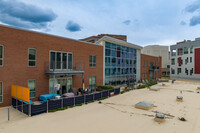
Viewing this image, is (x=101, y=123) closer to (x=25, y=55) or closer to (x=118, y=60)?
(x=25, y=55)

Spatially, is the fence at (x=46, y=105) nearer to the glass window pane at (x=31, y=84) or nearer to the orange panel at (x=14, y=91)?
A: the orange panel at (x=14, y=91)

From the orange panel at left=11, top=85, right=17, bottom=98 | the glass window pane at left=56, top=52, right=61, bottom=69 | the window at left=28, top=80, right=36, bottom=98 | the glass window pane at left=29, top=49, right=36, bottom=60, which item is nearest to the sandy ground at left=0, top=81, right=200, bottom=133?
the orange panel at left=11, top=85, right=17, bottom=98

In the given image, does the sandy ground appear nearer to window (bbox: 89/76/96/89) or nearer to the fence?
the fence

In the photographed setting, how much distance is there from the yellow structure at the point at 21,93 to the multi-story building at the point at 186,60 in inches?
1954

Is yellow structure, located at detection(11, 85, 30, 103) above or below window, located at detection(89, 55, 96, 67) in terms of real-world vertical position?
below

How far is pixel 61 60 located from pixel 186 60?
1863 inches

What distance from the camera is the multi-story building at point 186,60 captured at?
43.4 metres

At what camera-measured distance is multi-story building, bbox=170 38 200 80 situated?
142ft

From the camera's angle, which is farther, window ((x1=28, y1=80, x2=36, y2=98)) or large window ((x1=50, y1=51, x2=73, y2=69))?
large window ((x1=50, y1=51, x2=73, y2=69))

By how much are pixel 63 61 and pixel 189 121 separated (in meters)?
15.0

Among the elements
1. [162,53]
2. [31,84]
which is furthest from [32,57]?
[162,53]

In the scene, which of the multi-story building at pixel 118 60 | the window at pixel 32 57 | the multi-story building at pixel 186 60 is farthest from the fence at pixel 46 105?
the multi-story building at pixel 186 60

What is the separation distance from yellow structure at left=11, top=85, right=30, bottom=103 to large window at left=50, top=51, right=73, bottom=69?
16.3 feet

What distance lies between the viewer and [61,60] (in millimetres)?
17500
